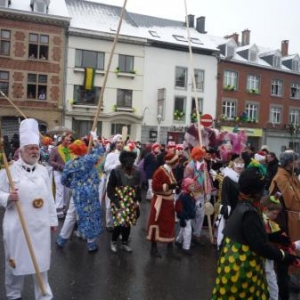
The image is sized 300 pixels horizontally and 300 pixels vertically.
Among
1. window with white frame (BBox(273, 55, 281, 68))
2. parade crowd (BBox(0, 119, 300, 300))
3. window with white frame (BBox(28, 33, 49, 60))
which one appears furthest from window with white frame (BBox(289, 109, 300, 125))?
parade crowd (BBox(0, 119, 300, 300))

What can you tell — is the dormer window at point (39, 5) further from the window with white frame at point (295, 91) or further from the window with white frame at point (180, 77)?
the window with white frame at point (295, 91)

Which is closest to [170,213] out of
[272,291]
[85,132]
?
[272,291]

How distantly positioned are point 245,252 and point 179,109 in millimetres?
26033

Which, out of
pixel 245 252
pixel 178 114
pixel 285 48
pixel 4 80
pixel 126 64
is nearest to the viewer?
pixel 245 252

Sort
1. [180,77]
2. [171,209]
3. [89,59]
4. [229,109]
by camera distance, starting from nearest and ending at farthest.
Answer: [171,209] → [89,59] → [180,77] → [229,109]

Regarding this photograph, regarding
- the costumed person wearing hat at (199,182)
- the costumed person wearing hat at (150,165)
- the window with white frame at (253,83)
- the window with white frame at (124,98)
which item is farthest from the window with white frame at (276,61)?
the costumed person wearing hat at (199,182)

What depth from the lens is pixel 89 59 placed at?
86.7 feet

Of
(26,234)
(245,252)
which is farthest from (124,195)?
(245,252)

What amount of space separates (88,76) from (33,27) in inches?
180

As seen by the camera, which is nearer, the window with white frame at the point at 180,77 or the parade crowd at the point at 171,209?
the parade crowd at the point at 171,209

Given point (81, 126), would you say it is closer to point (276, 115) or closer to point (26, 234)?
point (276, 115)

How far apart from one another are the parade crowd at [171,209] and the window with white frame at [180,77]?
20.5 metres

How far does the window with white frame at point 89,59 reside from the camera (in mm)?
26172

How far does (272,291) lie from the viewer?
4512mm
